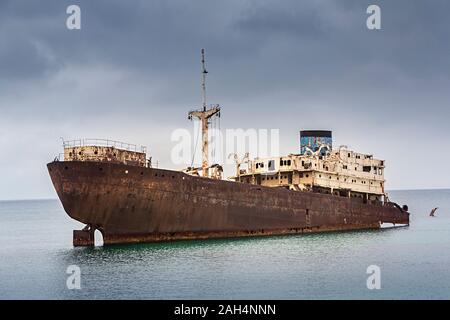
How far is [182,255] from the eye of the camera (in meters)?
27.8

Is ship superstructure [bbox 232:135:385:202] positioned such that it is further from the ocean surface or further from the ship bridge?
the ocean surface

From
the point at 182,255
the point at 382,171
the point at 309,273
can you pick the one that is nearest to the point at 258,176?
the point at 382,171

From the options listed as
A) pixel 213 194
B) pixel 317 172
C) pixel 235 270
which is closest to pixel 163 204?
pixel 213 194

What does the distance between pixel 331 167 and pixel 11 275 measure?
2487 centimetres

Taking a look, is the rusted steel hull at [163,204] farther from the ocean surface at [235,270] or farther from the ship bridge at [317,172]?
the ship bridge at [317,172]

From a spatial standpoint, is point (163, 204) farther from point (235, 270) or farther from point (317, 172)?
point (317, 172)

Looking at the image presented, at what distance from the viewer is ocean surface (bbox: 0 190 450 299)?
2005 centimetres

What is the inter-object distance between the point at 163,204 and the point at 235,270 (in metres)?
8.40

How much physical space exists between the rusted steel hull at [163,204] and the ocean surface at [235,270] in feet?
3.02

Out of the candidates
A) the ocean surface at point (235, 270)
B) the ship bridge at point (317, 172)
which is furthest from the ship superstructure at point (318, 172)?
the ocean surface at point (235, 270)

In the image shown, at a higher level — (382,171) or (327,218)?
(382,171)

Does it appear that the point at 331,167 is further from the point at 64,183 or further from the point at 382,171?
the point at 64,183

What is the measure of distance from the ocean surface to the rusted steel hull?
92cm

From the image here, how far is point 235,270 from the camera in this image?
23.9 m
